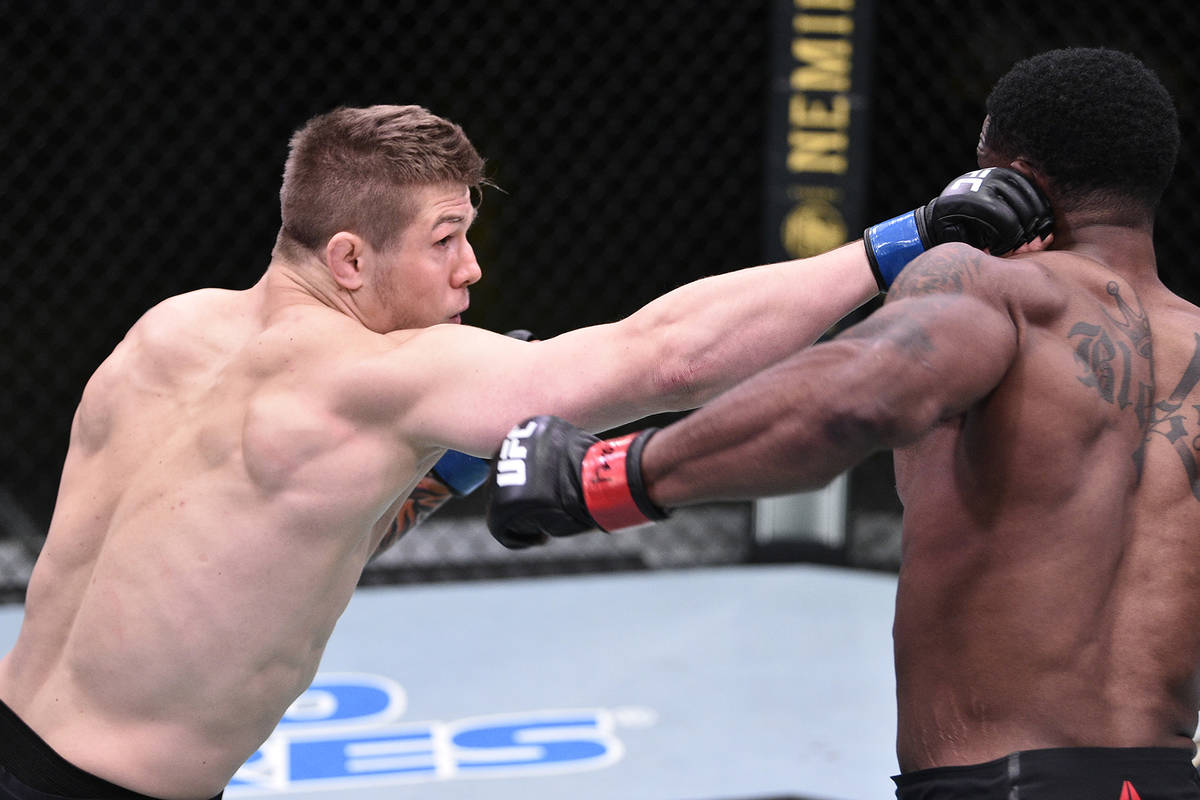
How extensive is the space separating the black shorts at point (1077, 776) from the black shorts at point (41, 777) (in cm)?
96

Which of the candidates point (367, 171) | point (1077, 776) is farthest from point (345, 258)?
point (1077, 776)

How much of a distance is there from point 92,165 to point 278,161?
718 millimetres

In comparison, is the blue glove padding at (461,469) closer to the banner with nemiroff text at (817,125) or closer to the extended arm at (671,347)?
the extended arm at (671,347)

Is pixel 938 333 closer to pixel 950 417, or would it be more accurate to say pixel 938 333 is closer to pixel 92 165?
pixel 950 417

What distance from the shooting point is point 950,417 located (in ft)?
4.34

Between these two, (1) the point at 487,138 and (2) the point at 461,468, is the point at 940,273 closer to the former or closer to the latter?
(2) the point at 461,468

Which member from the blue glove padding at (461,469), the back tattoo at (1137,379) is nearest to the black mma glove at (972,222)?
the back tattoo at (1137,379)

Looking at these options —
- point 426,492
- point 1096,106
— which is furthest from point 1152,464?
point 426,492

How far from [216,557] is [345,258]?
0.40m

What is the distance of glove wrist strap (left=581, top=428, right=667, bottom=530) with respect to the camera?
1278 mm

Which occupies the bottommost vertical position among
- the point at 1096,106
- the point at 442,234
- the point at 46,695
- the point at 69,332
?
the point at 69,332

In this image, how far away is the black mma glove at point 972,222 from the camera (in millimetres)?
1466

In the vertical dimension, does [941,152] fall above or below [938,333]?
below

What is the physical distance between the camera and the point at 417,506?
6.69ft
